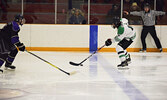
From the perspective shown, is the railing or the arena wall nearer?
the arena wall

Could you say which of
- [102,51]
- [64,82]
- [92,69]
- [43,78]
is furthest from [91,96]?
[102,51]

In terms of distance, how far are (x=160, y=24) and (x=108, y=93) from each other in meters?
5.90

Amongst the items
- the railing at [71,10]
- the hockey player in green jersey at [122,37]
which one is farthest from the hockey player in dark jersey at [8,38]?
the railing at [71,10]

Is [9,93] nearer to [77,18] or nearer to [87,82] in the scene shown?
[87,82]

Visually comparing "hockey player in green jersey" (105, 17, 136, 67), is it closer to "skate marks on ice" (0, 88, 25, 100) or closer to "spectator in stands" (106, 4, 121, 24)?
"skate marks on ice" (0, 88, 25, 100)

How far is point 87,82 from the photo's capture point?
5074 millimetres

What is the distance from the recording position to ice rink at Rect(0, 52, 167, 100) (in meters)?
4.18

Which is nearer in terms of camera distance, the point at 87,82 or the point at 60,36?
the point at 87,82

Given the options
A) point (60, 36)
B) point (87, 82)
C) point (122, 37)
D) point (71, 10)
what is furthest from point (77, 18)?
point (87, 82)

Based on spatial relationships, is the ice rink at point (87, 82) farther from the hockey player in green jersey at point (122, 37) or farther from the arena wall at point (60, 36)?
the arena wall at point (60, 36)

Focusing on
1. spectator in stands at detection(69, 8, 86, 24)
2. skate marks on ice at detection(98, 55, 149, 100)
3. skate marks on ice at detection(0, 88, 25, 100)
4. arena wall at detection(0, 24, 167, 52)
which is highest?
spectator in stands at detection(69, 8, 86, 24)

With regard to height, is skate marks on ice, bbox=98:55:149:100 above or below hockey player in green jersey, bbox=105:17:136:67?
below

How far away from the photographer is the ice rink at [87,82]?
4.18 metres

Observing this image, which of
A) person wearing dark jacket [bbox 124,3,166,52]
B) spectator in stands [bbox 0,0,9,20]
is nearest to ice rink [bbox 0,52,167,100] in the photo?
person wearing dark jacket [bbox 124,3,166,52]
